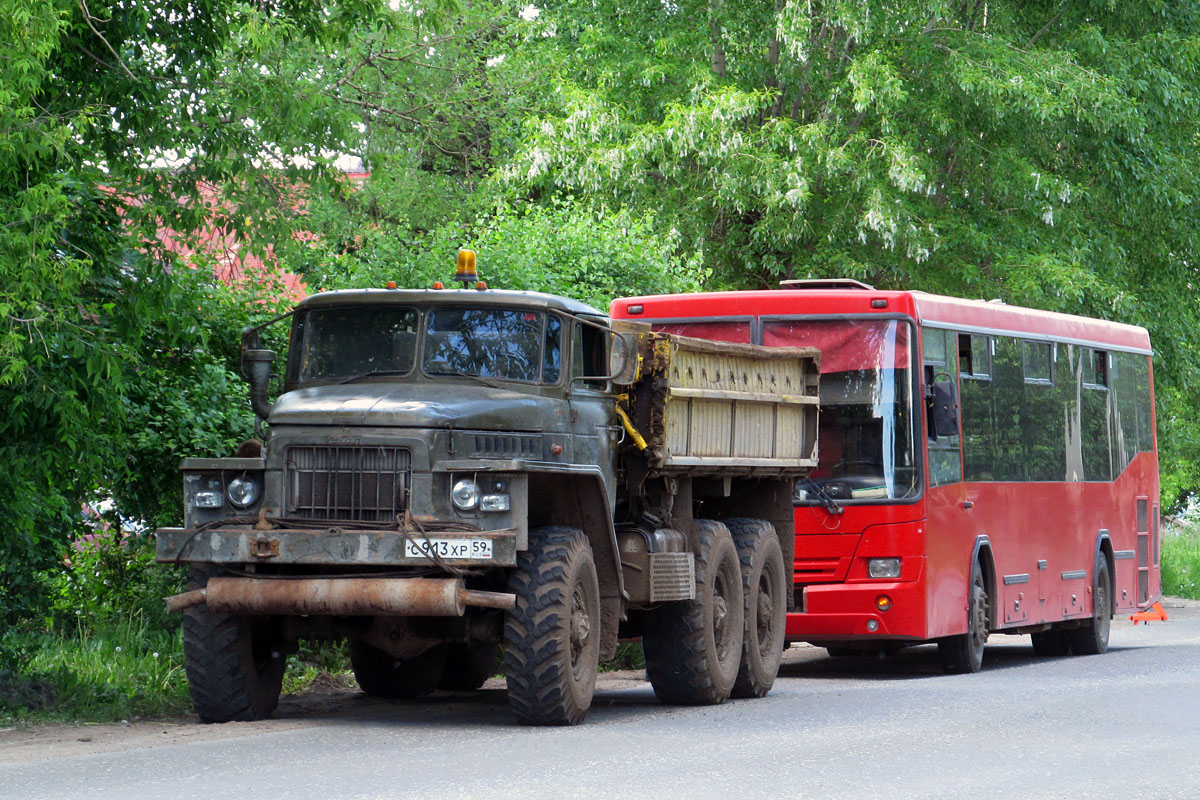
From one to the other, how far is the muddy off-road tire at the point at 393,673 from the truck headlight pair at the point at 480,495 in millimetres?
3007

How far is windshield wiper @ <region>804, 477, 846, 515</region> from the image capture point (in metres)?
16.5

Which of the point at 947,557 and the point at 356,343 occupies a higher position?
the point at 356,343

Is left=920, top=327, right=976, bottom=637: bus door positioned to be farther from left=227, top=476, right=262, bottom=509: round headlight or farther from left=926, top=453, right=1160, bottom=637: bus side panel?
left=227, top=476, right=262, bottom=509: round headlight

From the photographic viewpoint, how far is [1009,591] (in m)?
18.3

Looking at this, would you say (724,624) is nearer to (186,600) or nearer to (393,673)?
(393,673)

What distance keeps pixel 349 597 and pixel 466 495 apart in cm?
90

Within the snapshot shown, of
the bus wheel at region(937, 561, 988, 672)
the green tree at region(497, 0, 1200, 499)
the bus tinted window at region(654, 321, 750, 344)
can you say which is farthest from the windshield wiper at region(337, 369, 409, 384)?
the green tree at region(497, 0, 1200, 499)

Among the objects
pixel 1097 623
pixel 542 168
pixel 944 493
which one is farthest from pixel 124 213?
pixel 542 168

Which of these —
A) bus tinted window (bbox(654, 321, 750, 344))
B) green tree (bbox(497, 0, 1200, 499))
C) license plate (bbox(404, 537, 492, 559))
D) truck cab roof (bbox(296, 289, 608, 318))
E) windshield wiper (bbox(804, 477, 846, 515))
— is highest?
green tree (bbox(497, 0, 1200, 499))

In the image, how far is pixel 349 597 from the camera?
10844 millimetres

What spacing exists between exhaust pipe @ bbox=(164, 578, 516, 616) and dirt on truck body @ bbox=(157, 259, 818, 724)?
13 mm

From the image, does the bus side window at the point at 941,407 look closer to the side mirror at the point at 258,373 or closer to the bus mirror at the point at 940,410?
the bus mirror at the point at 940,410

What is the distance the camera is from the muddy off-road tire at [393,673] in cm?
1388

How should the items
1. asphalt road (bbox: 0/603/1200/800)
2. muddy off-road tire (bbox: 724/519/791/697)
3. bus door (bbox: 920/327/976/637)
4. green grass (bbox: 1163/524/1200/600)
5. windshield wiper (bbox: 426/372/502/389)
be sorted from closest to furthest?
asphalt road (bbox: 0/603/1200/800)
windshield wiper (bbox: 426/372/502/389)
muddy off-road tire (bbox: 724/519/791/697)
bus door (bbox: 920/327/976/637)
green grass (bbox: 1163/524/1200/600)
